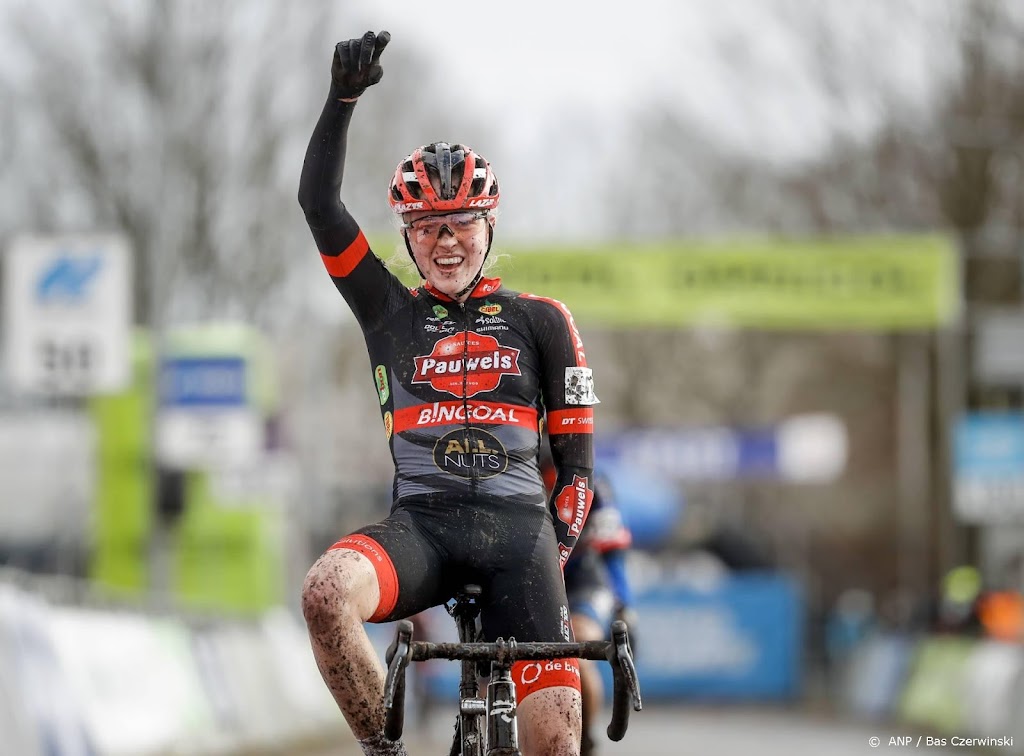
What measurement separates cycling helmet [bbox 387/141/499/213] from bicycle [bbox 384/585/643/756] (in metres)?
1.16

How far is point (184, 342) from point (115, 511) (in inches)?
143

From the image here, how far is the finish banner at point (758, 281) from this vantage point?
78.1ft

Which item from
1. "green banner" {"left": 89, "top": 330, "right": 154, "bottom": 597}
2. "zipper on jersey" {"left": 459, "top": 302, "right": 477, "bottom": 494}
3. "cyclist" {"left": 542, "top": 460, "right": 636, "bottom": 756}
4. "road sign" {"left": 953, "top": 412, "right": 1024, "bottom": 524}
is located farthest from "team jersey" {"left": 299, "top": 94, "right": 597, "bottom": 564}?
"green banner" {"left": 89, "top": 330, "right": 154, "bottom": 597}

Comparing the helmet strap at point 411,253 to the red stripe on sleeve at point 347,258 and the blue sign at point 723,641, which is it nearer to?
the red stripe on sleeve at point 347,258

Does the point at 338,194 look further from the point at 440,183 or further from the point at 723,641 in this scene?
the point at 723,641

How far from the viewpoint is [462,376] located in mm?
5715

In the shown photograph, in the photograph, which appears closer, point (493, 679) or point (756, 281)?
point (493, 679)

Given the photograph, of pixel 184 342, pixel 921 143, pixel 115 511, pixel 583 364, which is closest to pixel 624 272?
pixel 184 342

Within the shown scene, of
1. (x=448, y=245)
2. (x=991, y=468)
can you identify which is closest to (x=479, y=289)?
(x=448, y=245)

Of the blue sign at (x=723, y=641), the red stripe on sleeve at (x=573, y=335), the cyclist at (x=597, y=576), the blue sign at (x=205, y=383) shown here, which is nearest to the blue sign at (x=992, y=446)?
the blue sign at (x=723, y=641)

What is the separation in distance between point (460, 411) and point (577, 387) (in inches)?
15.6

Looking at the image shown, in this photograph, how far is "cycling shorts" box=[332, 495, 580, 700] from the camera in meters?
5.54

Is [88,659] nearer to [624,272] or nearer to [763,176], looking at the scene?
[624,272]

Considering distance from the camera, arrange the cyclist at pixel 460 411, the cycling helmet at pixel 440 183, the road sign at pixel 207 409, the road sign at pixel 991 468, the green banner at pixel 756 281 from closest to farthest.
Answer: the cyclist at pixel 460 411 → the cycling helmet at pixel 440 183 → the road sign at pixel 207 409 → the green banner at pixel 756 281 → the road sign at pixel 991 468
